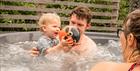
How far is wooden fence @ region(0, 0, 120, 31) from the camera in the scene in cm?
861

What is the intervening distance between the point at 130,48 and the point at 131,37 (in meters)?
0.09

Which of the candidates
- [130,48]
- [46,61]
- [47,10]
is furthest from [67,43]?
[47,10]

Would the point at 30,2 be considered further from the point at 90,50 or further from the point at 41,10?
the point at 90,50

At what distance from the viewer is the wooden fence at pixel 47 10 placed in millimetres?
8609

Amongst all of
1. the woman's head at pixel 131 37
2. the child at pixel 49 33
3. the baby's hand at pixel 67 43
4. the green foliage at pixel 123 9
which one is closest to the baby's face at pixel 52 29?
the child at pixel 49 33

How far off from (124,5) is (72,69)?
6.34 metres

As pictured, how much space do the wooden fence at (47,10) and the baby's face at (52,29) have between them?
345 centimetres

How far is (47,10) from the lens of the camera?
29.3ft

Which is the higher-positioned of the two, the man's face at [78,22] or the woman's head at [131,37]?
the woman's head at [131,37]

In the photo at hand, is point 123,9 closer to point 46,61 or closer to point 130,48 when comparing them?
point 46,61

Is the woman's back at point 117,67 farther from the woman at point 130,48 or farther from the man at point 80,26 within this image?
the man at point 80,26

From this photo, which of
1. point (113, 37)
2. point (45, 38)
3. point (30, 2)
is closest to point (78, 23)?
point (45, 38)

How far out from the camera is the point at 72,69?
489 centimetres

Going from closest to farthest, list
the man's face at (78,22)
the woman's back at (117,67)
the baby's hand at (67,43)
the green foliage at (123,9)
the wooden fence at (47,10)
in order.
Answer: the woman's back at (117,67) < the baby's hand at (67,43) < the man's face at (78,22) < the wooden fence at (47,10) < the green foliage at (123,9)
